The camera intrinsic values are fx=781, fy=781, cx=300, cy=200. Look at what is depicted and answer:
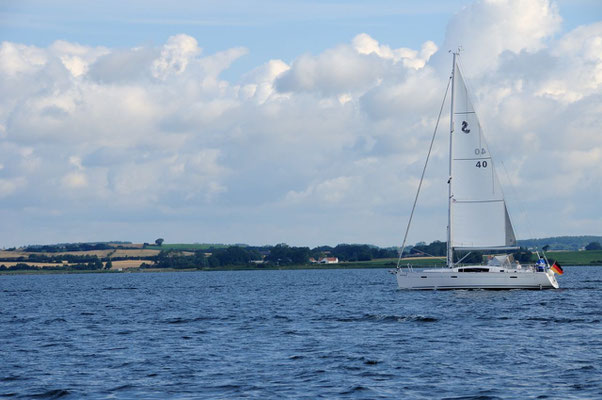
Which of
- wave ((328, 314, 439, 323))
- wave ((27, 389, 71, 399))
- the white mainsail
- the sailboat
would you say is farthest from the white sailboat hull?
wave ((27, 389, 71, 399))

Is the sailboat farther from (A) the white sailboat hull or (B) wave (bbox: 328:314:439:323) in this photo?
(B) wave (bbox: 328:314:439:323)

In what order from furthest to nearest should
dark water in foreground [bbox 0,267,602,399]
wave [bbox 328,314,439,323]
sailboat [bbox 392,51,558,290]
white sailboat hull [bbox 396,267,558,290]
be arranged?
1. sailboat [bbox 392,51,558,290]
2. white sailboat hull [bbox 396,267,558,290]
3. wave [bbox 328,314,439,323]
4. dark water in foreground [bbox 0,267,602,399]

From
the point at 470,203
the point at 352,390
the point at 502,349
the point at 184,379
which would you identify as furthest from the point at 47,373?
the point at 470,203

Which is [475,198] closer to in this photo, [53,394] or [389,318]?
[389,318]

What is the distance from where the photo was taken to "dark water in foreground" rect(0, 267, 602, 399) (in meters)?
29.1

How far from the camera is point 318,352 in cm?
3791

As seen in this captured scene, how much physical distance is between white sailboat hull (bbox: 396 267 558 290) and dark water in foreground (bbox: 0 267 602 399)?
6.54m

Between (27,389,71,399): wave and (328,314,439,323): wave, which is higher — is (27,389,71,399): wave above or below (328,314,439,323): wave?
below

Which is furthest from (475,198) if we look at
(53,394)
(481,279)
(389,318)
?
(53,394)

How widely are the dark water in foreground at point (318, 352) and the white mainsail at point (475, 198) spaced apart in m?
A: 11.8

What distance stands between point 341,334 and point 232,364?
38.5ft

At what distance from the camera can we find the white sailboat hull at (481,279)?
7231 cm

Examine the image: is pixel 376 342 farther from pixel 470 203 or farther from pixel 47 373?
pixel 470 203

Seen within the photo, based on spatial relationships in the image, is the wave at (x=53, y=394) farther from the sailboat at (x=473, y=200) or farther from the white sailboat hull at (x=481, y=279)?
the sailboat at (x=473, y=200)
